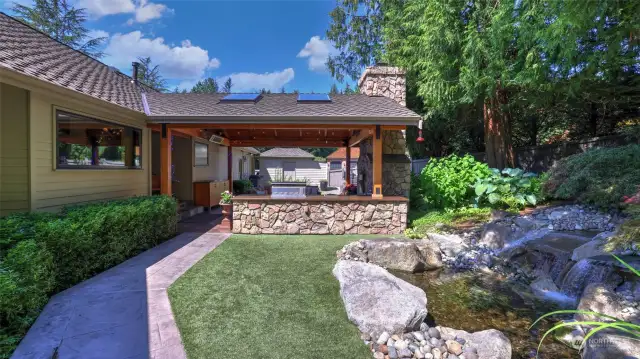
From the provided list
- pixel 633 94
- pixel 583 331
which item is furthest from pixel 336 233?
pixel 633 94

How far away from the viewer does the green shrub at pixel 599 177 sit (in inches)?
255

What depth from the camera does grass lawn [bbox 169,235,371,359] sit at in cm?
289

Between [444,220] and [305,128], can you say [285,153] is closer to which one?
[305,128]

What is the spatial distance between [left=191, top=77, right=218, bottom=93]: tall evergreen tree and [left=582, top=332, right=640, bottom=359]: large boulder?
55.1 m

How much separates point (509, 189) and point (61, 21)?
31792 millimetres

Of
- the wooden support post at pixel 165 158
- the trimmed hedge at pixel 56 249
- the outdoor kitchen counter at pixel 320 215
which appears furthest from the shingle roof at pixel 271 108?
the trimmed hedge at pixel 56 249

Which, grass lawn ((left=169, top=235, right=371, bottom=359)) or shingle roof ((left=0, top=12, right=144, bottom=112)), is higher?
shingle roof ((left=0, top=12, right=144, bottom=112))

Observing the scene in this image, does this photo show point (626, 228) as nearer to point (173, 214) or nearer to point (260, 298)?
point (260, 298)

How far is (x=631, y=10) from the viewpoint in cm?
505

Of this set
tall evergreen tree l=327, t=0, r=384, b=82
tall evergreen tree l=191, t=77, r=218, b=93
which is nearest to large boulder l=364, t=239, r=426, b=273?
tall evergreen tree l=327, t=0, r=384, b=82

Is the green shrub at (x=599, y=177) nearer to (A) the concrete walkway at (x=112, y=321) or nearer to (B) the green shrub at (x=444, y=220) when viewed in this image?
(B) the green shrub at (x=444, y=220)

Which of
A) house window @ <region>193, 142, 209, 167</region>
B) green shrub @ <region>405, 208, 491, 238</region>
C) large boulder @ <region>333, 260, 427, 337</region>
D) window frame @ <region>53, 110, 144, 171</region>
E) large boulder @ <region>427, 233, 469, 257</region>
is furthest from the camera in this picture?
house window @ <region>193, 142, 209, 167</region>

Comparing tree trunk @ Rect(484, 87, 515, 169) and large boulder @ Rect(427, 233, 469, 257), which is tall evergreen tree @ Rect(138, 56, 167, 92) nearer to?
tree trunk @ Rect(484, 87, 515, 169)

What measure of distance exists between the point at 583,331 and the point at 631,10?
16.8 feet
